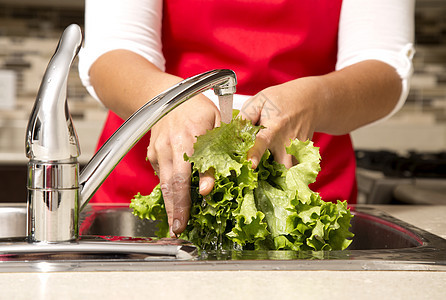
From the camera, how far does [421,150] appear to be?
112 inches

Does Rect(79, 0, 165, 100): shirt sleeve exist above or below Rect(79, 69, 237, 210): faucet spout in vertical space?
above

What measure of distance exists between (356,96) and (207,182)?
1.33ft

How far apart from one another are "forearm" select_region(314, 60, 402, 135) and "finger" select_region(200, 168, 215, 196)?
0.83 feet

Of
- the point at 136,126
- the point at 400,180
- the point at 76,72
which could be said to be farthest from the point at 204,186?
the point at 76,72

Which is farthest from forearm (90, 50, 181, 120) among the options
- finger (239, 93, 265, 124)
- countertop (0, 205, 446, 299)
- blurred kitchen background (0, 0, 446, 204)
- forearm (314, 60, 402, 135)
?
blurred kitchen background (0, 0, 446, 204)

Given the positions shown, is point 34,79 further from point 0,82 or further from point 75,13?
point 75,13

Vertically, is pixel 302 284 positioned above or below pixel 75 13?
below

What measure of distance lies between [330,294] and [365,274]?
9 centimetres

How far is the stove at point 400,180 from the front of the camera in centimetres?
165

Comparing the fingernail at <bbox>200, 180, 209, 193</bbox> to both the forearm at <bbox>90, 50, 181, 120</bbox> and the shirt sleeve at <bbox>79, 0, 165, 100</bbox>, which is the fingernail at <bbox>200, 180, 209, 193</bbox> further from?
the shirt sleeve at <bbox>79, 0, 165, 100</bbox>

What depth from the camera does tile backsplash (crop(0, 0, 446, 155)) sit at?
2840 mm

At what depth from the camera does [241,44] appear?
1.13 m

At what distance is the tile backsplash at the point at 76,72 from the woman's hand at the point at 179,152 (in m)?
2.17

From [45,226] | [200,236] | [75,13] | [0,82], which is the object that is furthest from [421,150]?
[45,226]
